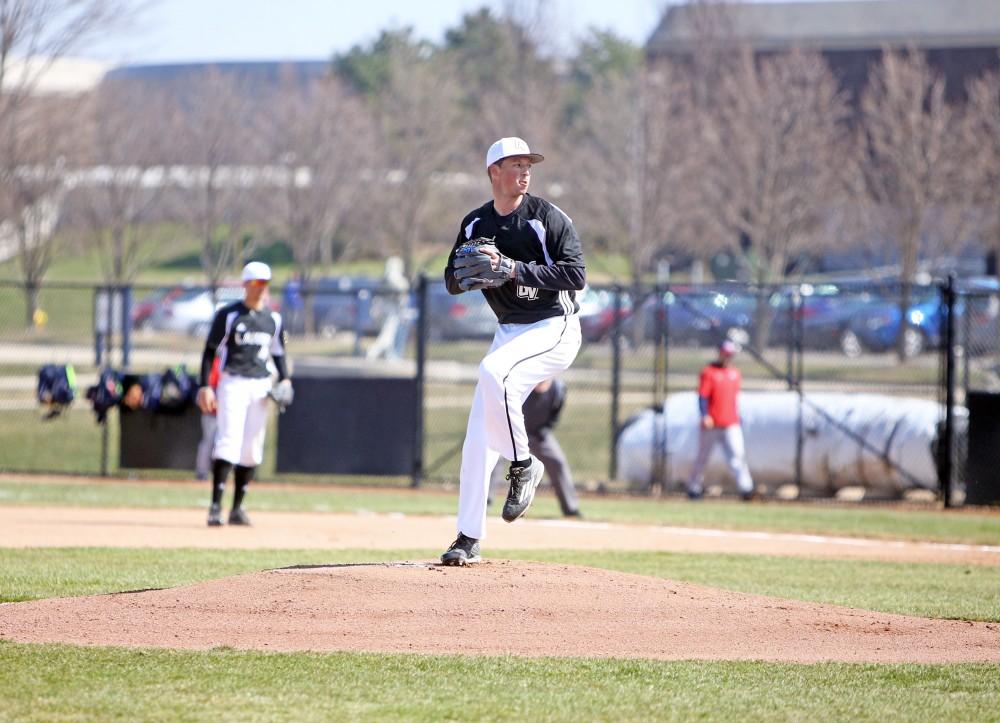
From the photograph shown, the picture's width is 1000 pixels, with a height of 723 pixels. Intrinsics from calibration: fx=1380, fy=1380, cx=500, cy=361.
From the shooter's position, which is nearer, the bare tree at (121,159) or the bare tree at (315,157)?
the bare tree at (121,159)

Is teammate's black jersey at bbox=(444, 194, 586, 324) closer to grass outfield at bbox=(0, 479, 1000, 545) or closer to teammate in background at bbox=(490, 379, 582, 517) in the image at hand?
teammate in background at bbox=(490, 379, 582, 517)

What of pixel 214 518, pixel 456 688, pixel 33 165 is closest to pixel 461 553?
pixel 456 688

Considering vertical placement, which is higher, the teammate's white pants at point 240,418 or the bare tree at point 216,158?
the bare tree at point 216,158

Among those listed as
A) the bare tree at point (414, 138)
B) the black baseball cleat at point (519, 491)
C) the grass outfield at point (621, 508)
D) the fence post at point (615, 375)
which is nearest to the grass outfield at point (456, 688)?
the black baseball cleat at point (519, 491)

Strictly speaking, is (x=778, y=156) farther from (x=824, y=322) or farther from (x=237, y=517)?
(x=237, y=517)

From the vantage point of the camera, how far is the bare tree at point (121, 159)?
30844mm

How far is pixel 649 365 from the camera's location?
31.6m

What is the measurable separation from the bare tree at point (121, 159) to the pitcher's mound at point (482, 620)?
24.4 m

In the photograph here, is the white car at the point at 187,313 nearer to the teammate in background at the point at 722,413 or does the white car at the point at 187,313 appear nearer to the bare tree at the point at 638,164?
the bare tree at the point at 638,164

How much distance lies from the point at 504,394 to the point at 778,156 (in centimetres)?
2408

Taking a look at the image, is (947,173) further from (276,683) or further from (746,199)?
(276,683)

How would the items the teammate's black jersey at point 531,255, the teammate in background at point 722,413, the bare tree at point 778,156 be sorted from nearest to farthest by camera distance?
the teammate's black jersey at point 531,255 < the teammate in background at point 722,413 < the bare tree at point 778,156

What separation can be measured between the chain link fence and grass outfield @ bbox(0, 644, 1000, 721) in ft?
35.5

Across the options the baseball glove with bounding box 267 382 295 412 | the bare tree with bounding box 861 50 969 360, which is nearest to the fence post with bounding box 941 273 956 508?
the baseball glove with bounding box 267 382 295 412
